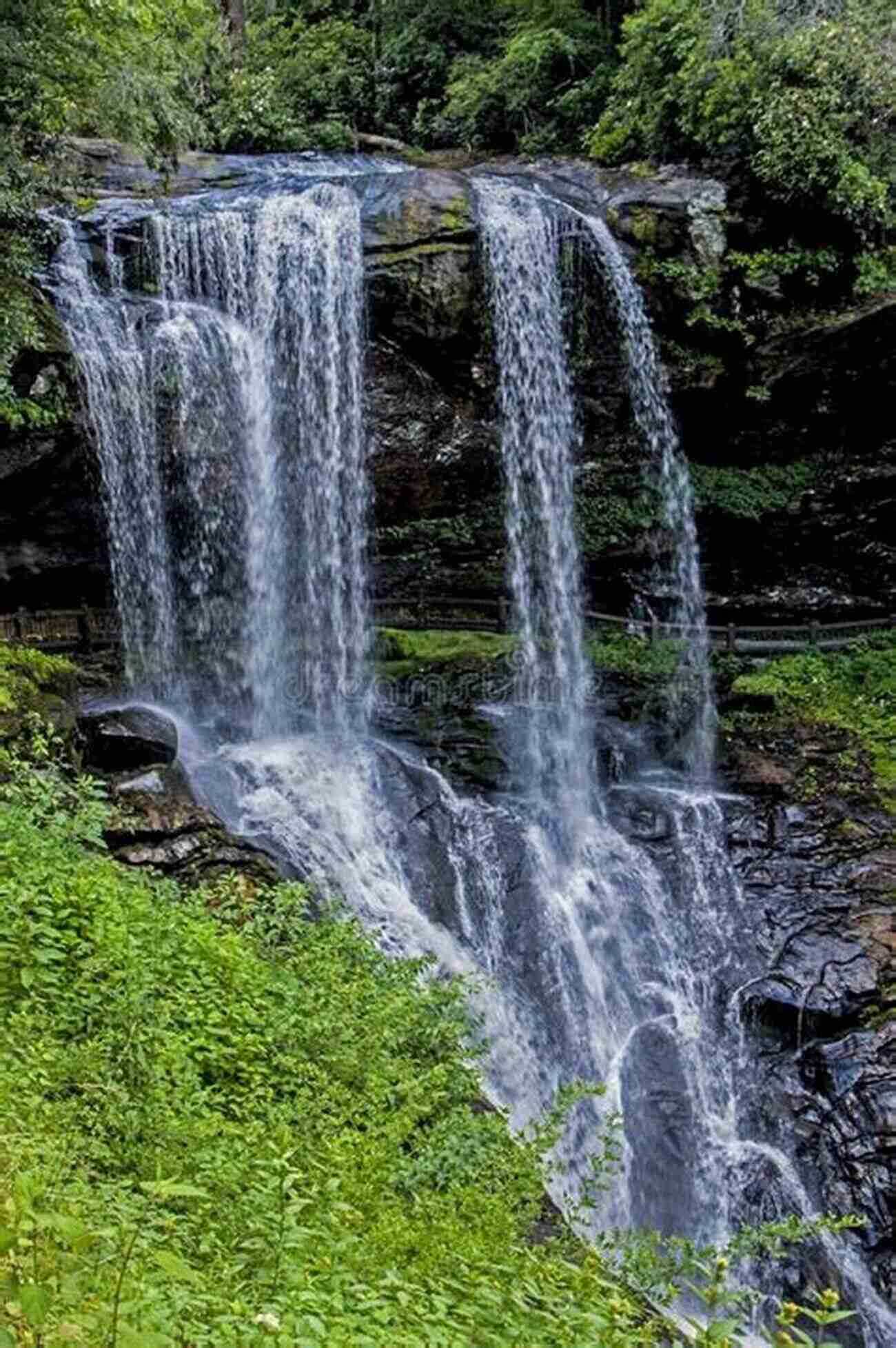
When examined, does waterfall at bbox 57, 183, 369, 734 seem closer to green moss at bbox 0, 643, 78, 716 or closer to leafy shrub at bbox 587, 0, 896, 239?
green moss at bbox 0, 643, 78, 716

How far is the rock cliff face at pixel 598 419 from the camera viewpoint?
14703mm

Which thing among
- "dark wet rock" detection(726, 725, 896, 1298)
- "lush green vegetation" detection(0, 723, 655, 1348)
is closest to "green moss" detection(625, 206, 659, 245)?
"dark wet rock" detection(726, 725, 896, 1298)

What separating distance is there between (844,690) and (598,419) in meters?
5.49

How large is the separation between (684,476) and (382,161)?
8.76 metres

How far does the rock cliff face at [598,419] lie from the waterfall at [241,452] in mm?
516

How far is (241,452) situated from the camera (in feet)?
48.3

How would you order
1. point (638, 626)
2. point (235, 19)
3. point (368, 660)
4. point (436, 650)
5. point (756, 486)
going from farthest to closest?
point (235, 19)
point (756, 486)
point (638, 626)
point (368, 660)
point (436, 650)

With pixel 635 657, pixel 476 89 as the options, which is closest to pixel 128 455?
pixel 635 657

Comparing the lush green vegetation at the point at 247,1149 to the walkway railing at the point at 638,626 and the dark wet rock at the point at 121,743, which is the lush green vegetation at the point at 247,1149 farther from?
the walkway railing at the point at 638,626

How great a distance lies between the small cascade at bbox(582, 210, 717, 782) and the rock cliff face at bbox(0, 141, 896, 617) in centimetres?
22

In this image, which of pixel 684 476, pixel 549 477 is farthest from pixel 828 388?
pixel 549 477

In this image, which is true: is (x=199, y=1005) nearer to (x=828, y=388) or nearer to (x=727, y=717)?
(x=727, y=717)

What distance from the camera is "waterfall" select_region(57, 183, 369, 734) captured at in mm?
14156

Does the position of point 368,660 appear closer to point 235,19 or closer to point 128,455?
point 128,455
